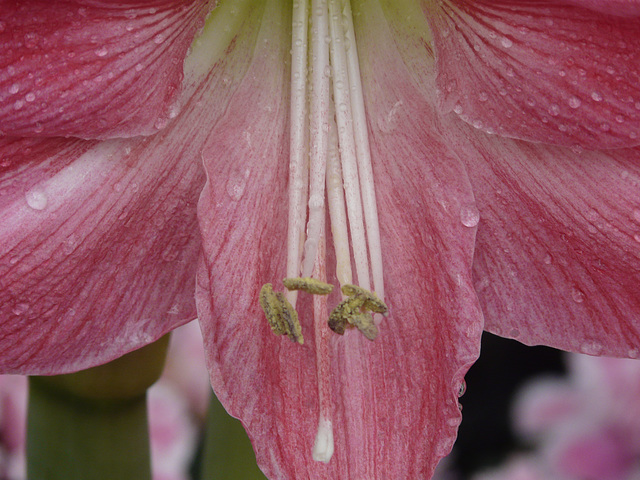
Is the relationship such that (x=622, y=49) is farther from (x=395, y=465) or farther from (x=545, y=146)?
(x=395, y=465)

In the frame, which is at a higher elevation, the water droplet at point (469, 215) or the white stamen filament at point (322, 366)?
the water droplet at point (469, 215)

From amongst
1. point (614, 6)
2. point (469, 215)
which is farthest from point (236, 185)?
point (614, 6)

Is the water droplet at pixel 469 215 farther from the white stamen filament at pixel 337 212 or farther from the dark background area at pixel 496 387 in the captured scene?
the dark background area at pixel 496 387

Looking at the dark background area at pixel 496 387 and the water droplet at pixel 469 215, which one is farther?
the dark background area at pixel 496 387

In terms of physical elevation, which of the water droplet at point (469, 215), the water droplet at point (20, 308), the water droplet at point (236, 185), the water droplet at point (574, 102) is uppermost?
the water droplet at point (574, 102)

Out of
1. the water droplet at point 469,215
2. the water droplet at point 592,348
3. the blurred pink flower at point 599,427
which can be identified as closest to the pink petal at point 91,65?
the water droplet at point 469,215

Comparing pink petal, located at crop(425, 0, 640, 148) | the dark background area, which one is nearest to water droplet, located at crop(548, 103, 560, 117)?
pink petal, located at crop(425, 0, 640, 148)
